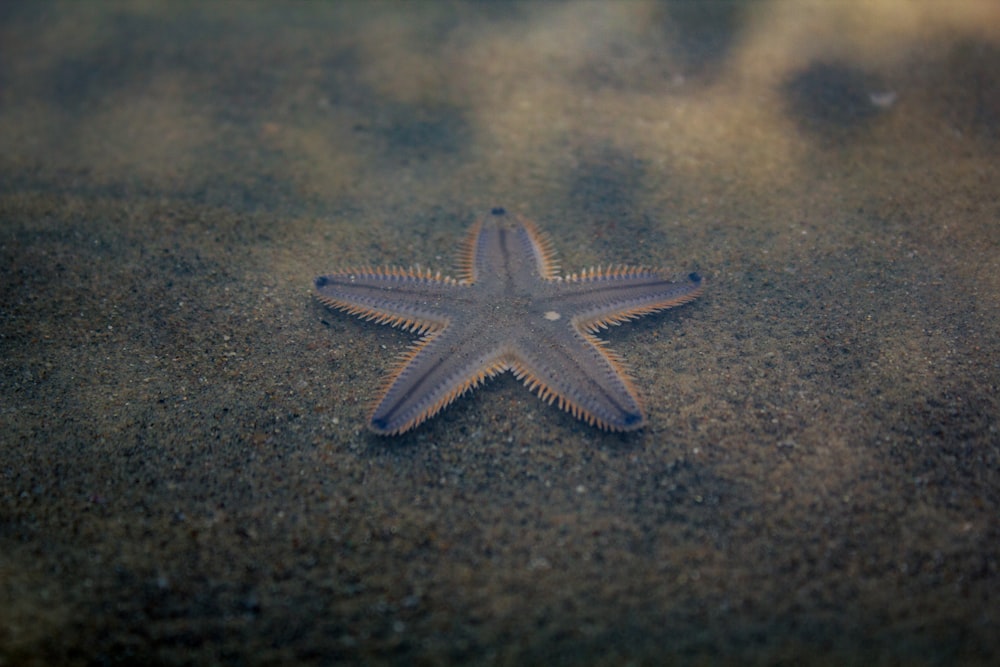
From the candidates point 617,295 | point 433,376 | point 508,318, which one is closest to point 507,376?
point 508,318

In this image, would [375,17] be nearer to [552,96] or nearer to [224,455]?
[552,96]

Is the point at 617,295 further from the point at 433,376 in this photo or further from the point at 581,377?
the point at 433,376

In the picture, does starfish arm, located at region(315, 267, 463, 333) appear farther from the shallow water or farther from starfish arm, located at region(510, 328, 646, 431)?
starfish arm, located at region(510, 328, 646, 431)


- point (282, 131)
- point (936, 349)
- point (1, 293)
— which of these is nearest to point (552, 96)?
point (282, 131)

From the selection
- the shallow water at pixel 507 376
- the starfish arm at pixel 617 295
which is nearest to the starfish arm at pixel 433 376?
the shallow water at pixel 507 376

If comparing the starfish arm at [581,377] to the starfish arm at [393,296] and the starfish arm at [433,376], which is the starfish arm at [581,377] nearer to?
the starfish arm at [433,376]

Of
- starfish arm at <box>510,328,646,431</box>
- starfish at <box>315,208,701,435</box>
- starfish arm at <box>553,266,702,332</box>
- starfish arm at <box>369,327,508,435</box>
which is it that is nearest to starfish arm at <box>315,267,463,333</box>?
starfish at <box>315,208,701,435</box>
